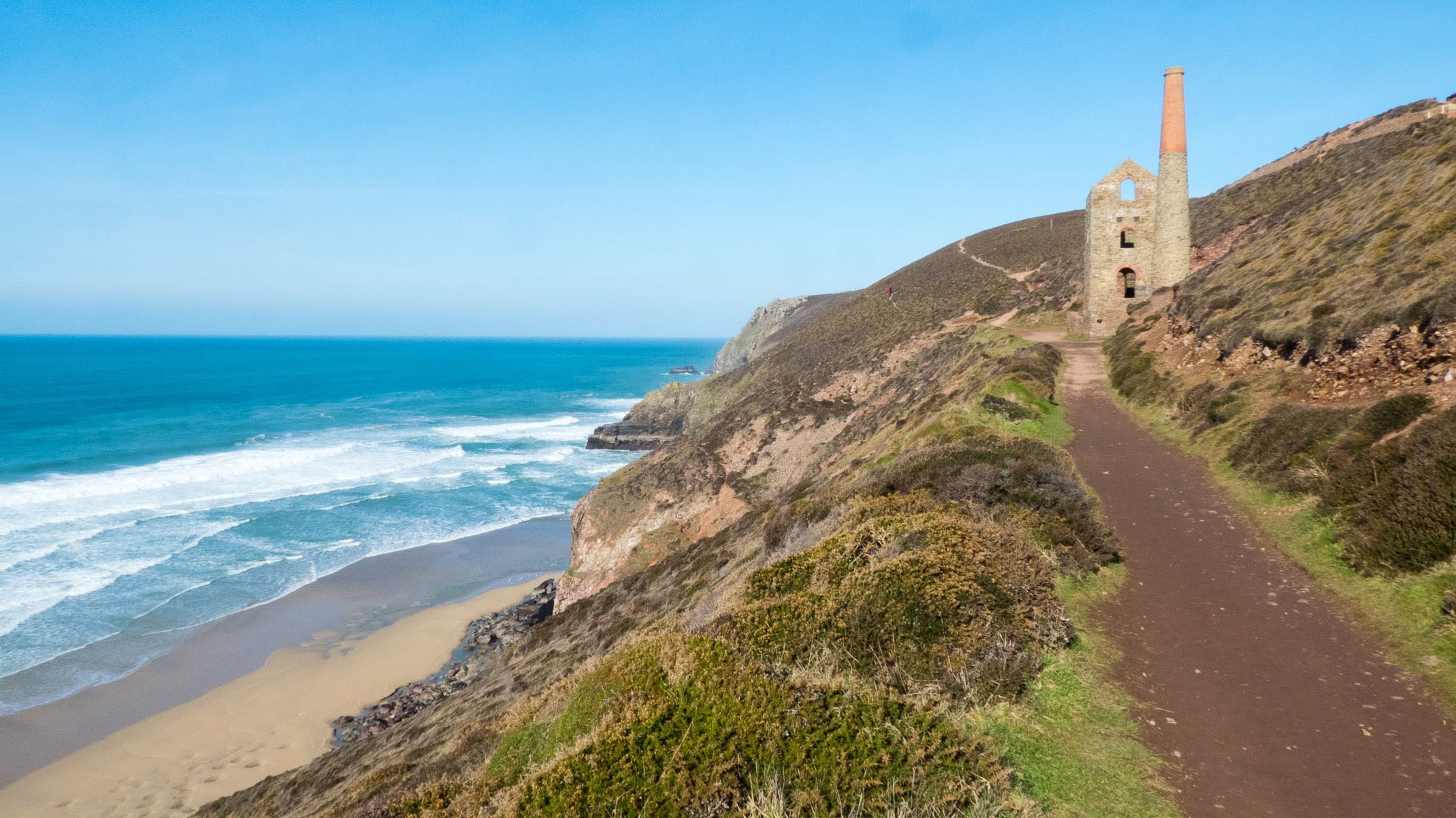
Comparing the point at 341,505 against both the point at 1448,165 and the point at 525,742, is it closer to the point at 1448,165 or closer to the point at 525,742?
the point at 525,742

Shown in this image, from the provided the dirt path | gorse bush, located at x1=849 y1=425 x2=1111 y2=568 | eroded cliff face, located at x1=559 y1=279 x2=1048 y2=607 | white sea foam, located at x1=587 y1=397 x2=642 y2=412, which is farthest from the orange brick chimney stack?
white sea foam, located at x1=587 y1=397 x2=642 y2=412

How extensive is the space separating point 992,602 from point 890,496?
369 cm

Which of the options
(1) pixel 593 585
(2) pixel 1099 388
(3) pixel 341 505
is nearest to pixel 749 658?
(2) pixel 1099 388

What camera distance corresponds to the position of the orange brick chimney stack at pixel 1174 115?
28359 millimetres

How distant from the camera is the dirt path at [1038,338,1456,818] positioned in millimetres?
4883

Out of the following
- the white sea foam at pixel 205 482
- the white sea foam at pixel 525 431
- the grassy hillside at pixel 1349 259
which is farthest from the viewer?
the white sea foam at pixel 525 431

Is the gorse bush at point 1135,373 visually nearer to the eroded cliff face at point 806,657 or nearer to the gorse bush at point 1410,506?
the eroded cliff face at point 806,657

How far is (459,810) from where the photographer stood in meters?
5.47

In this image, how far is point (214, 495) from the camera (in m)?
44.7

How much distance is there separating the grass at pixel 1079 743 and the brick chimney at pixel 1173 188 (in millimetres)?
27410

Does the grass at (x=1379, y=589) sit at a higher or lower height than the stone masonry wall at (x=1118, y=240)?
lower

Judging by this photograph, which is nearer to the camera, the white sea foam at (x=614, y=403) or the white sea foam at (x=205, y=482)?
the white sea foam at (x=205, y=482)

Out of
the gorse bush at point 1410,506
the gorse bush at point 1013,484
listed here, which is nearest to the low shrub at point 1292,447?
the gorse bush at point 1410,506

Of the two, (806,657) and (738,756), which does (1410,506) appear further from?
(738,756)
